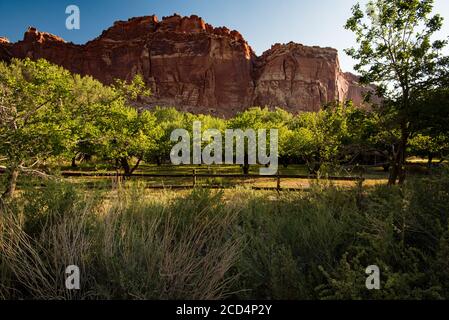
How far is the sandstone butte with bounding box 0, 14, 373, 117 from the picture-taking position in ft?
Answer: 370

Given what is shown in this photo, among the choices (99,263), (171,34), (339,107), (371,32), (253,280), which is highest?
(171,34)

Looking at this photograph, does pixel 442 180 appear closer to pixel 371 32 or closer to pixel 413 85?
pixel 413 85

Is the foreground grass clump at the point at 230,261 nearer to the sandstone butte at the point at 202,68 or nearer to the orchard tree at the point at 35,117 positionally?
the orchard tree at the point at 35,117

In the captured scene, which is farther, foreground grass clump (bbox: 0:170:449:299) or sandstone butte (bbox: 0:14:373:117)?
sandstone butte (bbox: 0:14:373:117)

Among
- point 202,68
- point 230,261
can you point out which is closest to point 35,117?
point 230,261

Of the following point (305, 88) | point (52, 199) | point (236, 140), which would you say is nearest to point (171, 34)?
point (305, 88)

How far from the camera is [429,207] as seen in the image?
4.32m

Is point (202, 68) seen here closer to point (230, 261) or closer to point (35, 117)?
point (35, 117)

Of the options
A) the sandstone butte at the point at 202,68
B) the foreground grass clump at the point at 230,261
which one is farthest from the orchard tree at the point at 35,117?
the sandstone butte at the point at 202,68

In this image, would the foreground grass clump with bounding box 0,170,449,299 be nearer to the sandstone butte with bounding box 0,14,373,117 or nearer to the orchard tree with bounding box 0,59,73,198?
the orchard tree with bounding box 0,59,73,198

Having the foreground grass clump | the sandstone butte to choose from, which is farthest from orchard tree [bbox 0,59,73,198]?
the sandstone butte

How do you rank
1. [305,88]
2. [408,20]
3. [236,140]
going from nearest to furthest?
[408,20] < [236,140] < [305,88]

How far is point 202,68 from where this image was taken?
11531 centimetres

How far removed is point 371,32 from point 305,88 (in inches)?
4155
